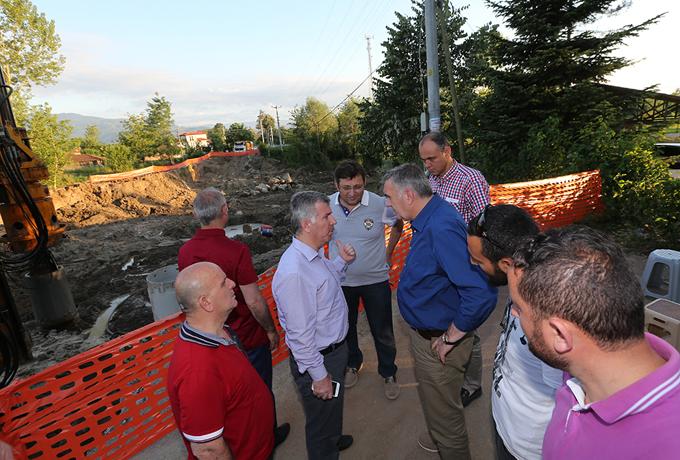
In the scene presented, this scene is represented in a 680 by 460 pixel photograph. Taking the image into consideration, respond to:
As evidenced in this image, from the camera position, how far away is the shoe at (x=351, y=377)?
3551mm

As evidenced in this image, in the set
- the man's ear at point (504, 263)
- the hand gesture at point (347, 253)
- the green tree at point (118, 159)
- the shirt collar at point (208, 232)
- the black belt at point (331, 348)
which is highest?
the green tree at point (118, 159)

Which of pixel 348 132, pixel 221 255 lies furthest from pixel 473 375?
pixel 348 132

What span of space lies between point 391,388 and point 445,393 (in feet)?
4.41

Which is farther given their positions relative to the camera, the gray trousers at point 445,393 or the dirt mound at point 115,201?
the dirt mound at point 115,201

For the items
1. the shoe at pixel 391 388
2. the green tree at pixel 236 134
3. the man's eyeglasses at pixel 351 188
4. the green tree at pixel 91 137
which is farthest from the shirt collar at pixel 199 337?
the green tree at pixel 91 137

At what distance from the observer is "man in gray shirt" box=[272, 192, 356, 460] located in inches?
78.5

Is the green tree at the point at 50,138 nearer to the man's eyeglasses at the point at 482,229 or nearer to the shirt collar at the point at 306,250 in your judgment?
the shirt collar at the point at 306,250

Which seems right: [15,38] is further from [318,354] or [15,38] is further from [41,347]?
[318,354]

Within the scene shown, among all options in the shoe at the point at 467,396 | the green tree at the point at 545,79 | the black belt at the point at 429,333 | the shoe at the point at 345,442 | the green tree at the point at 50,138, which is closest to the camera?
the black belt at the point at 429,333

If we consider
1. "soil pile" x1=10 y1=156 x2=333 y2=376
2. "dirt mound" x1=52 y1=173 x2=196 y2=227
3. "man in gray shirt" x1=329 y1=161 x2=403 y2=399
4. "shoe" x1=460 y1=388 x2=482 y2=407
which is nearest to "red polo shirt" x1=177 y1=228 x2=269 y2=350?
"man in gray shirt" x1=329 y1=161 x2=403 y2=399

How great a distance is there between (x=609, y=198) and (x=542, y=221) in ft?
6.09

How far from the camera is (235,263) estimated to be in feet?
8.03

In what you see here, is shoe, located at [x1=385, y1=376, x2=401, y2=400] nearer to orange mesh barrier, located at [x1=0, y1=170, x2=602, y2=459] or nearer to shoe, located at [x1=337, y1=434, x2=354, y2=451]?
shoe, located at [x1=337, y1=434, x2=354, y2=451]

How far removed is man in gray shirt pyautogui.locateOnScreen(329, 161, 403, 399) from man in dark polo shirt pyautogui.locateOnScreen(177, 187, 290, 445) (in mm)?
946
